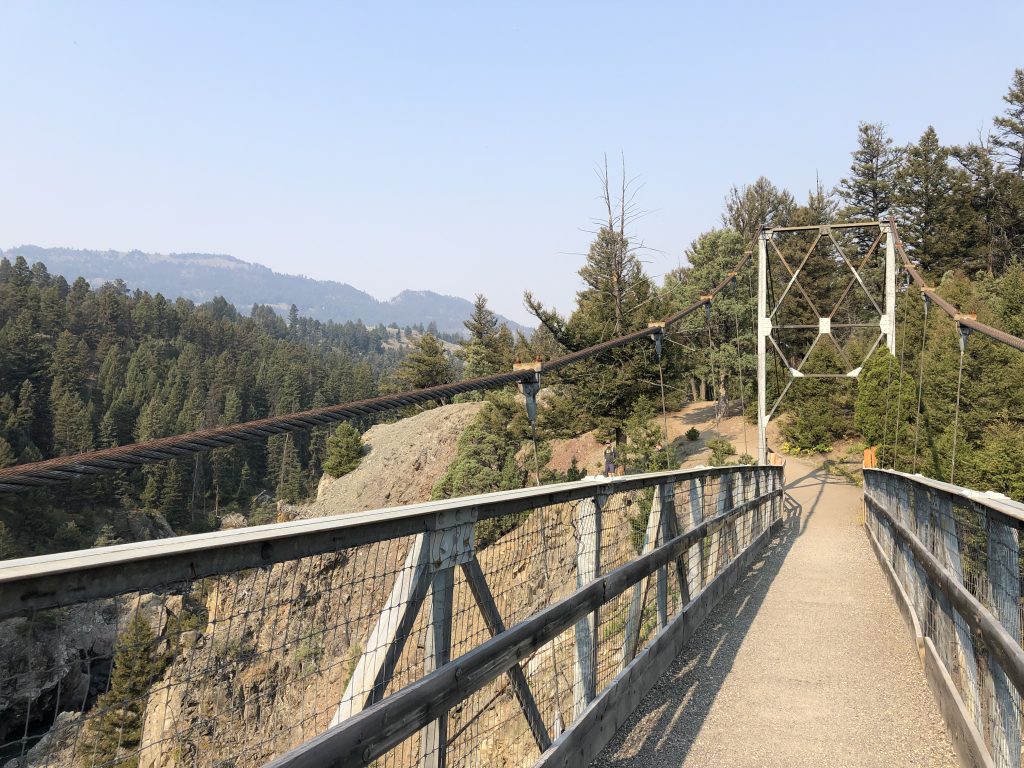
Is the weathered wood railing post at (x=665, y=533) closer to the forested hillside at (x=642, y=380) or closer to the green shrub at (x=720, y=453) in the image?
the forested hillside at (x=642, y=380)

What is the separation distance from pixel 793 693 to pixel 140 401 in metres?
118

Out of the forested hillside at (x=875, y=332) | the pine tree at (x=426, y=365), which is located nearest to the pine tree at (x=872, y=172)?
the forested hillside at (x=875, y=332)

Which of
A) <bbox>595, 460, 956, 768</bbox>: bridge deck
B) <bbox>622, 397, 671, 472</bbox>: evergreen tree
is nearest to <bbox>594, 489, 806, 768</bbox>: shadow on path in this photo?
<bbox>595, 460, 956, 768</bbox>: bridge deck

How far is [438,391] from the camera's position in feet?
19.0

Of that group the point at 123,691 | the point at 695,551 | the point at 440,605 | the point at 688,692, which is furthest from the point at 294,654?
the point at 695,551

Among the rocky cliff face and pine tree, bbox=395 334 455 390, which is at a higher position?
pine tree, bbox=395 334 455 390

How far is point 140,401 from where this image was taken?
367ft

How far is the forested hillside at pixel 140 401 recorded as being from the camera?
73.1 metres

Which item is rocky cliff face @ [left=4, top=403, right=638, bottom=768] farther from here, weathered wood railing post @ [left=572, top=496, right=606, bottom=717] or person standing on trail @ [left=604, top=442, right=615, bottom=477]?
person standing on trail @ [left=604, top=442, right=615, bottom=477]

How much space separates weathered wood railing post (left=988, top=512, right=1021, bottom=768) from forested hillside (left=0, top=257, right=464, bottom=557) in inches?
1860

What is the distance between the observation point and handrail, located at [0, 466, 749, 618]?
60.9 inches

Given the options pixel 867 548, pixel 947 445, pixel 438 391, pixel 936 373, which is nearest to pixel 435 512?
pixel 438 391

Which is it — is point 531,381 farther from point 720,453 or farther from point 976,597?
point 720,453

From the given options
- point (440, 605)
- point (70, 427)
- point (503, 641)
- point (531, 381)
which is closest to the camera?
point (440, 605)
